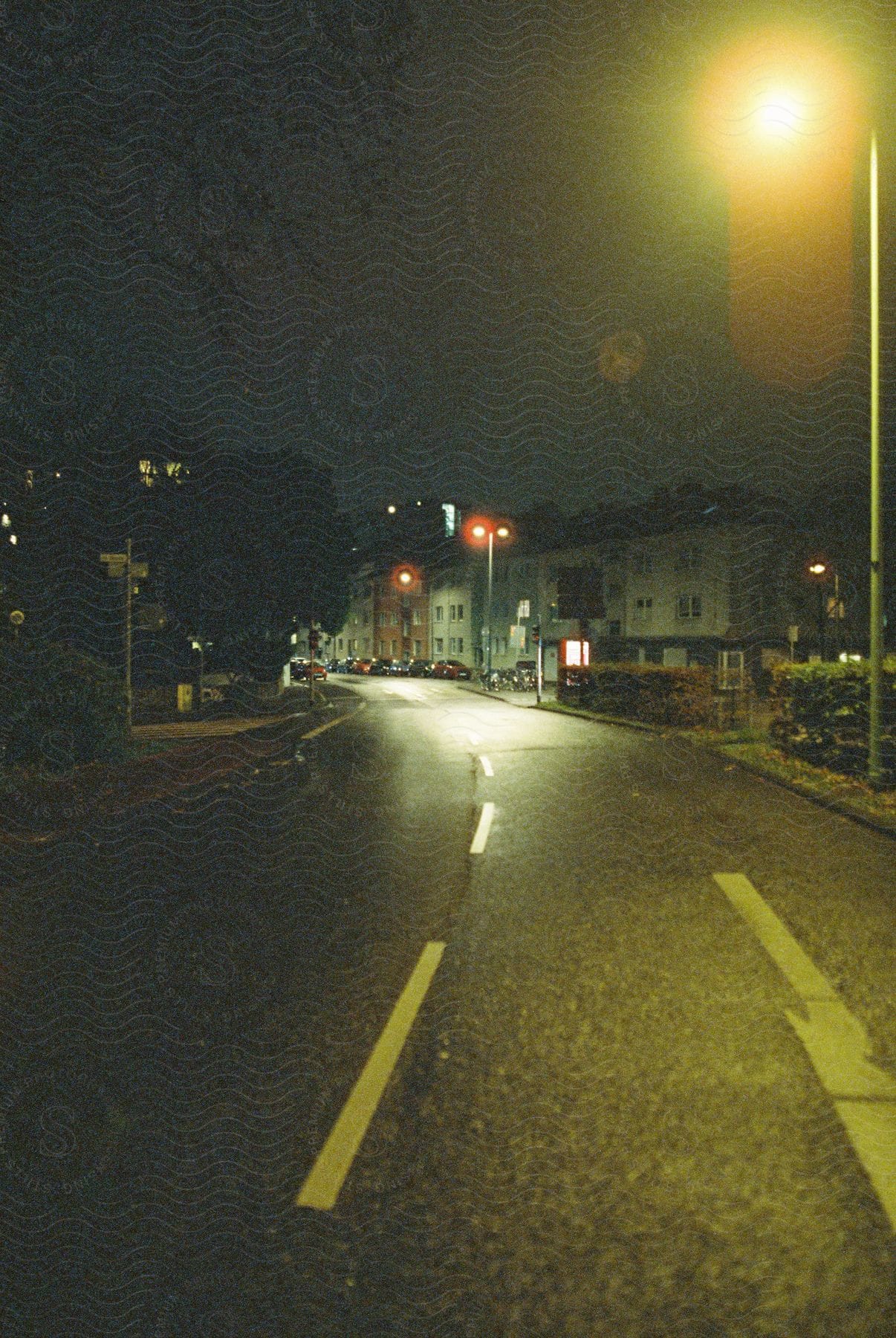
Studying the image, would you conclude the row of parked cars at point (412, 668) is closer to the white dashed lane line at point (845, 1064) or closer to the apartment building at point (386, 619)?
the apartment building at point (386, 619)

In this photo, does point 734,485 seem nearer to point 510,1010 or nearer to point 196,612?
point 196,612

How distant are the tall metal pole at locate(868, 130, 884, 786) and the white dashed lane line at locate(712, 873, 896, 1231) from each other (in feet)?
25.6

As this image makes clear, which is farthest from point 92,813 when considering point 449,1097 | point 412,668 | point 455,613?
point 455,613

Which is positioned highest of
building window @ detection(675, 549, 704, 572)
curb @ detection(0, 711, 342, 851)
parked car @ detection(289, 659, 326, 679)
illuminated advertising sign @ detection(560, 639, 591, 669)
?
building window @ detection(675, 549, 704, 572)

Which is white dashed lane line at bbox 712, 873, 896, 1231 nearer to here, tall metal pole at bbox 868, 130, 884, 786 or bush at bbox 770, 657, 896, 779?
tall metal pole at bbox 868, 130, 884, 786

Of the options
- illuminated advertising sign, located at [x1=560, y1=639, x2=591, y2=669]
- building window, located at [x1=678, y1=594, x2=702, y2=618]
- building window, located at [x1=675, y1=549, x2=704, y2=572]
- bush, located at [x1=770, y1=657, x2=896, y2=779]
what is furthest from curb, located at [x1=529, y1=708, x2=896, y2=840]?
building window, located at [x1=675, y1=549, x2=704, y2=572]

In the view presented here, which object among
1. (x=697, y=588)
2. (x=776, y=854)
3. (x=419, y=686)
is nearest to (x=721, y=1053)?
(x=776, y=854)

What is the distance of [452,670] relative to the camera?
79688 mm

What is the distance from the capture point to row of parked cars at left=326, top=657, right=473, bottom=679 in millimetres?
79562

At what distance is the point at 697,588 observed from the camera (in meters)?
58.1

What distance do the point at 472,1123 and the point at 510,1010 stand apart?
1.31 metres

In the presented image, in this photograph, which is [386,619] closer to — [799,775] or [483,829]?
[799,775]

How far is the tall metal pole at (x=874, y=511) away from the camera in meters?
13.0

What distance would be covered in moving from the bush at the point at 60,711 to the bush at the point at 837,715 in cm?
1304
